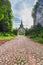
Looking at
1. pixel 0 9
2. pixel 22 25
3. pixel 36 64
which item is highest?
pixel 0 9

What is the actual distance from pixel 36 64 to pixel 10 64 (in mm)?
1013

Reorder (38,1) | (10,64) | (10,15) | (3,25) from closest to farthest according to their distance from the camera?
(10,64), (3,25), (10,15), (38,1)

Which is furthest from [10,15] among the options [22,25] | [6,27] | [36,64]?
[22,25]

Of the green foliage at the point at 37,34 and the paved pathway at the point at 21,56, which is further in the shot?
the green foliage at the point at 37,34

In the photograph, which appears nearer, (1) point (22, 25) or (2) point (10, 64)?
(2) point (10, 64)

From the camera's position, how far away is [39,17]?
108m

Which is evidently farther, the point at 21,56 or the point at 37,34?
the point at 37,34

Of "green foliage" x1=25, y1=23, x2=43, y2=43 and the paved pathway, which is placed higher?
the paved pathway

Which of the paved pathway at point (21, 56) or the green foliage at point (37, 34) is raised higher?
the paved pathway at point (21, 56)

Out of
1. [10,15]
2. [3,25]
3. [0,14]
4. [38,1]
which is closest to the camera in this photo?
[0,14]

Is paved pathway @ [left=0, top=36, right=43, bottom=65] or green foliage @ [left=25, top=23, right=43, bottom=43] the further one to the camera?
green foliage @ [left=25, top=23, right=43, bottom=43]

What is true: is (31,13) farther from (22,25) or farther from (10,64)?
(10,64)

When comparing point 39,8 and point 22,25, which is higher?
point 39,8

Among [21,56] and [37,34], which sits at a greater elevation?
[21,56]
